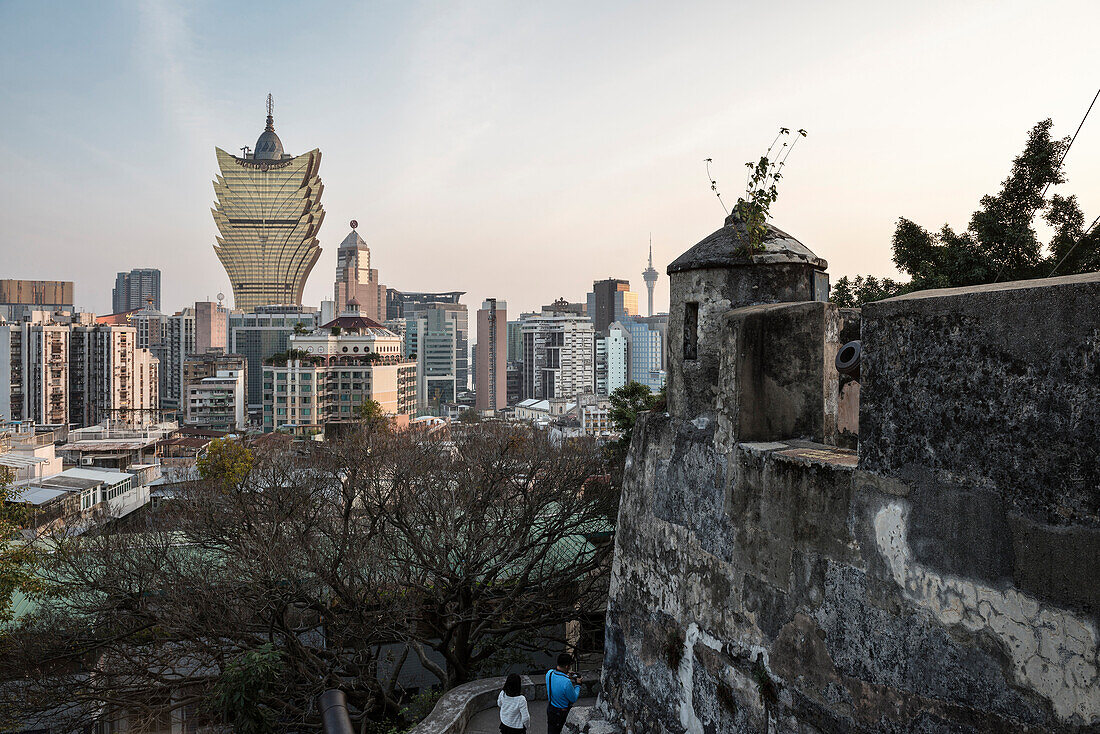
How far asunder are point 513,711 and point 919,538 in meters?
4.54

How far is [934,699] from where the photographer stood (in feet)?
9.73

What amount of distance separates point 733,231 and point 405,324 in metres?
127

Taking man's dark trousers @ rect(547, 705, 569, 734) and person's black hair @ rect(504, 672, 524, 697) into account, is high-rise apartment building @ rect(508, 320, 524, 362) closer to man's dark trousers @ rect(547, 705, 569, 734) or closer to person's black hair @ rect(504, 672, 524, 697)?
man's dark trousers @ rect(547, 705, 569, 734)

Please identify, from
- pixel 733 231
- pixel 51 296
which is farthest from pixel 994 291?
pixel 51 296

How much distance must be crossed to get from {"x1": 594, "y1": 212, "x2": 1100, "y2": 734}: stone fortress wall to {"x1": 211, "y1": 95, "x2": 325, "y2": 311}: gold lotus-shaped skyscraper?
14529 cm

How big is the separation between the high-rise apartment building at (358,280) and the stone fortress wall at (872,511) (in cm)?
18161

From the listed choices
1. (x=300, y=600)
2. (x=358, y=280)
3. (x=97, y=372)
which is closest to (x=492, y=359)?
(x=97, y=372)

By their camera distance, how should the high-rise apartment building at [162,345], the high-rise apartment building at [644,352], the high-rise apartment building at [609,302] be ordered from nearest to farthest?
the high-rise apartment building at [162,345]
the high-rise apartment building at [644,352]
the high-rise apartment building at [609,302]

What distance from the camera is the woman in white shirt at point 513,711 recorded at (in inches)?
247

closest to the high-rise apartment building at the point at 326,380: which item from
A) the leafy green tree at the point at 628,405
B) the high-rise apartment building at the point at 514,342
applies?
the leafy green tree at the point at 628,405

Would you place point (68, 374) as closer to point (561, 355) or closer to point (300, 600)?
point (561, 355)

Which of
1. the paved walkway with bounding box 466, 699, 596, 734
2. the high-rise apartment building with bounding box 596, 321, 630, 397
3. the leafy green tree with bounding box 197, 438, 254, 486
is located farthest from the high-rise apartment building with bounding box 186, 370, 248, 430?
the paved walkway with bounding box 466, 699, 596, 734

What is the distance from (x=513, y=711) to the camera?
6.31 meters

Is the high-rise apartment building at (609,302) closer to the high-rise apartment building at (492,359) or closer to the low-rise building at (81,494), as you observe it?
the high-rise apartment building at (492,359)
